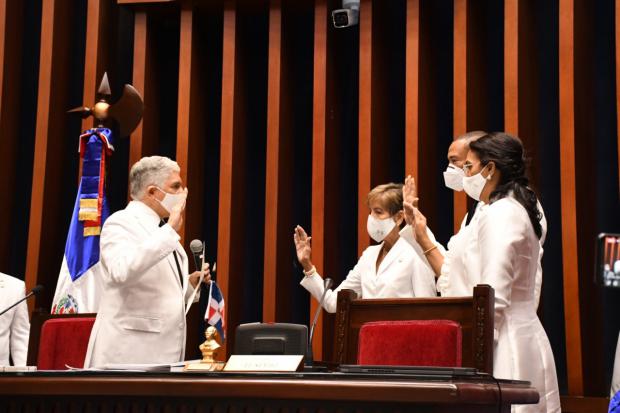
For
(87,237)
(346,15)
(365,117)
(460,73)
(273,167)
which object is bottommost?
(87,237)

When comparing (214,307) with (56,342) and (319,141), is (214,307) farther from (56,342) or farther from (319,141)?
(319,141)

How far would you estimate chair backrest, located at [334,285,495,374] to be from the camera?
7.43ft

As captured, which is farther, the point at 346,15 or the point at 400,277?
the point at 346,15

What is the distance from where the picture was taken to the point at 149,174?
3.62 metres

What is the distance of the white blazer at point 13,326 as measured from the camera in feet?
14.6

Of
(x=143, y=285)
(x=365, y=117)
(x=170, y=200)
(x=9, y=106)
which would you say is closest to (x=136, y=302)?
(x=143, y=285)

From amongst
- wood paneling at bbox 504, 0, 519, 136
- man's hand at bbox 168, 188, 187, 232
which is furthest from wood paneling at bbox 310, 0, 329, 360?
man's hand at bbox 168, 188, 187, 232

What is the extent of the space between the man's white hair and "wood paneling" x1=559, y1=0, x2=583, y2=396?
1.97 meters

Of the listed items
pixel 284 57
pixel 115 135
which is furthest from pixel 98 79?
pixel 284 57

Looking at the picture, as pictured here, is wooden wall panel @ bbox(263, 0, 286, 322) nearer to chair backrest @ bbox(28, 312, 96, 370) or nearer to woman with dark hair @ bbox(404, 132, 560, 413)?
chair backrest @ bbox(28, 312, 96, 370)

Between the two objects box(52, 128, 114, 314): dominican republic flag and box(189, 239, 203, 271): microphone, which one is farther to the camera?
box(52, 128, 114, 314): dominican republic flag

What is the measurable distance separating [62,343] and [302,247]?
1.41 m

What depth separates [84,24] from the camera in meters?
5.90

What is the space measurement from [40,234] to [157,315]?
6.56 ft
